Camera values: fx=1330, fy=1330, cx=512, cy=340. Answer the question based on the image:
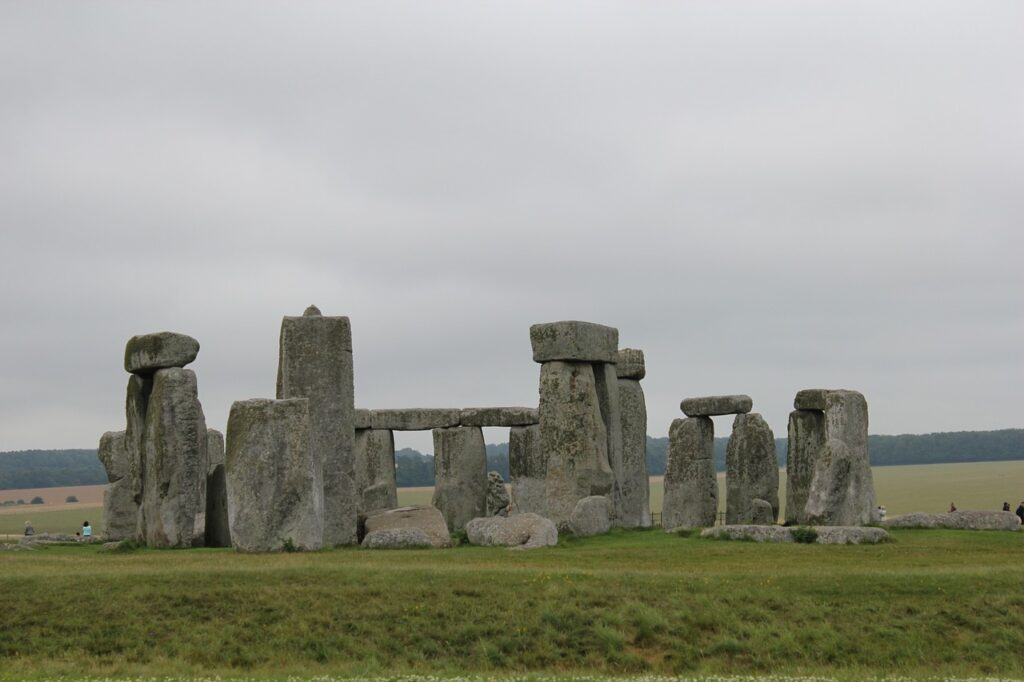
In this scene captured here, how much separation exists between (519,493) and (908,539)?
11.1m

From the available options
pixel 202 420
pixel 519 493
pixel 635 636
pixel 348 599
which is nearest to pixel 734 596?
pixel 635 636

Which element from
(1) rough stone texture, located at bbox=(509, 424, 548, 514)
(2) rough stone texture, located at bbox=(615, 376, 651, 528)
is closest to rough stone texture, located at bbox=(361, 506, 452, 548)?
(1) rough stone texture, located at bbox=(509, 424, 548, 514)

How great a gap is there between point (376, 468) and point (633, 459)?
859 cm

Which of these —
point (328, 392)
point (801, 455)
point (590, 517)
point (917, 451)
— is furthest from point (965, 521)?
point (917, 451)

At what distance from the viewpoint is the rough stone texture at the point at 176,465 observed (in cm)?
2669

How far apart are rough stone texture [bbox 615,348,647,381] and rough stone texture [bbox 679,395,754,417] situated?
1.85m

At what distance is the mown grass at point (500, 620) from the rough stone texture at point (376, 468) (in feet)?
52.3

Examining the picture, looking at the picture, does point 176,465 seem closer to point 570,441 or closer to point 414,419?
point 570,441

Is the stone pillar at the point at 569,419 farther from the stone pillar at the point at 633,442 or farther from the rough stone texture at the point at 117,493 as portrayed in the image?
the rough stone texture at the point at 117,493

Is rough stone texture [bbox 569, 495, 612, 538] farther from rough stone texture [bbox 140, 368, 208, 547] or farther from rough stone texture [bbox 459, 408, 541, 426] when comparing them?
rough stone texture [bbox 459, 408, 541, 426]

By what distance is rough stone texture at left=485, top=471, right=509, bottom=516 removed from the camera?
40.6 metres

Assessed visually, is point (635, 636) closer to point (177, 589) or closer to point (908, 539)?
point (177, 589)

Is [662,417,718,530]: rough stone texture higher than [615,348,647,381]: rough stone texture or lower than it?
lower

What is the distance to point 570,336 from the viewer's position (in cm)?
3003
